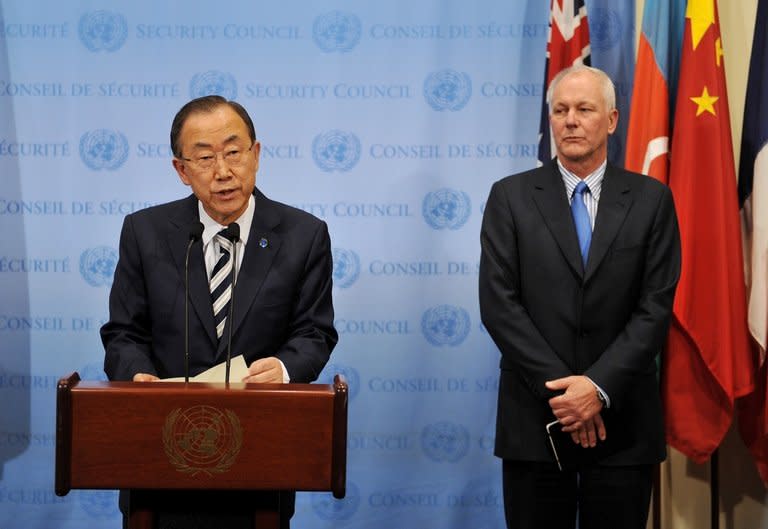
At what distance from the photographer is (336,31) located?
4.00 m

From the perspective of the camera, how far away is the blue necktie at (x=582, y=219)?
273 cm

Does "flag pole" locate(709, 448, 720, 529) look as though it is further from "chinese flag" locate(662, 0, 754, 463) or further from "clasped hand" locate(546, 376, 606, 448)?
"clasped hand" locate(546, 376, 606, 448)

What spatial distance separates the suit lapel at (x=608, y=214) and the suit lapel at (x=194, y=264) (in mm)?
1081

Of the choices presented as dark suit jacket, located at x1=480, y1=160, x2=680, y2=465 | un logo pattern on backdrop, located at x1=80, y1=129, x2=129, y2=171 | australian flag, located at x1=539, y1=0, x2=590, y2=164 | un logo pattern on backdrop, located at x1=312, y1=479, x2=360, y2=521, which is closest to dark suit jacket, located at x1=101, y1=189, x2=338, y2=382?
dark suit jacket, located at x1=480, y1=160, x2=680, y2=465

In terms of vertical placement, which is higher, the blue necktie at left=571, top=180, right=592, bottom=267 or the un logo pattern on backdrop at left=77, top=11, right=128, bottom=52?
the un logo pattern on backdrop at left=77, top=11, right=128, bottom=52

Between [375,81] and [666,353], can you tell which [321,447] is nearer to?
[666,353]

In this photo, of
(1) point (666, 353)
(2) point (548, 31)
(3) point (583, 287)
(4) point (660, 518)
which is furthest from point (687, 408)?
(2) point (548, 31)

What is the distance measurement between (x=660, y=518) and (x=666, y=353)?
31.3 inches

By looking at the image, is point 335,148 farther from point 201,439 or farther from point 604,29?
point 201,439

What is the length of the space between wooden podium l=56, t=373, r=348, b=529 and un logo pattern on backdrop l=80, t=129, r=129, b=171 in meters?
2.38

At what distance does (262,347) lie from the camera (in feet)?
7.59

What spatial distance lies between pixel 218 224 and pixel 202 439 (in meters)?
0.78

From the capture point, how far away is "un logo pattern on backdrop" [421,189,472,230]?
13.0 ft

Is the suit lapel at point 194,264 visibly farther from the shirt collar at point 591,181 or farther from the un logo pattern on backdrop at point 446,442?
the un logo pattern on backdrop at point 446,442
